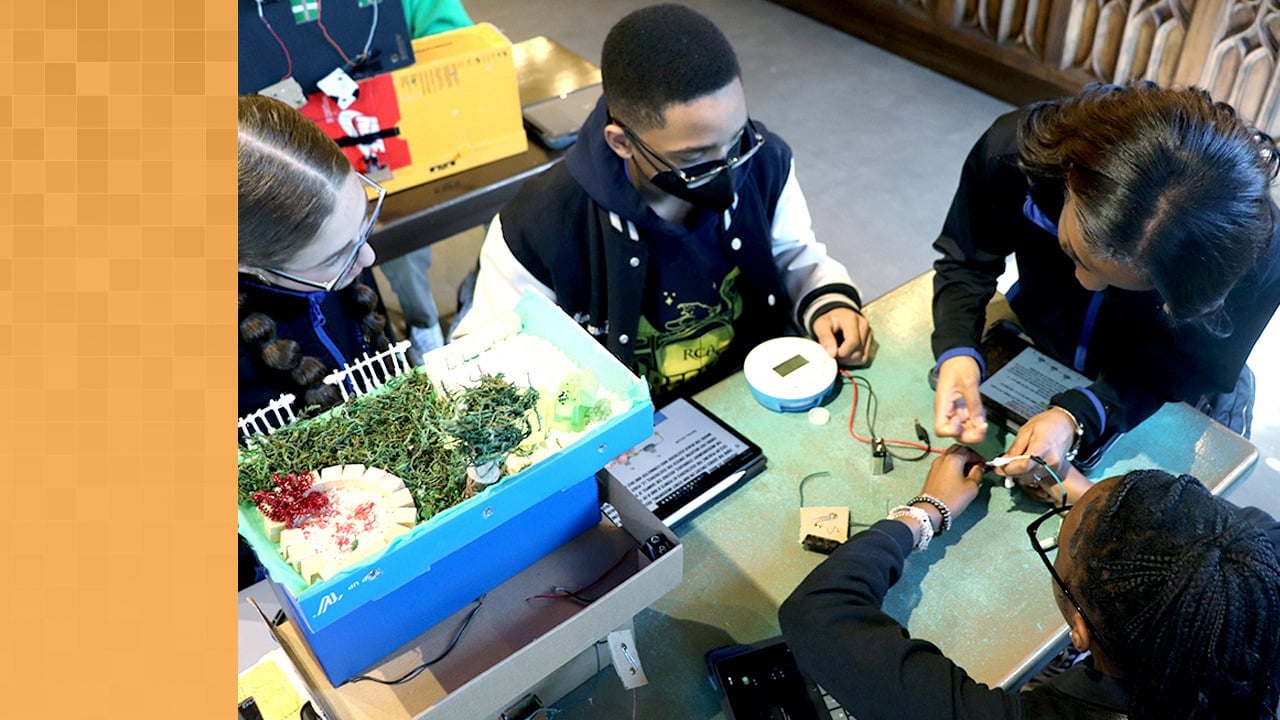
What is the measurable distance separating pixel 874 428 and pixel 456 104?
4.37ft

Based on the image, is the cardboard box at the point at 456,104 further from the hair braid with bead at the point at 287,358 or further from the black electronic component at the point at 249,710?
the black electronic component at the point at 249,710

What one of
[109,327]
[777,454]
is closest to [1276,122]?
[777,454]

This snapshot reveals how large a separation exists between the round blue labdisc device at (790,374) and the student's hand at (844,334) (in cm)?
3

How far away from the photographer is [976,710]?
1.02 meters

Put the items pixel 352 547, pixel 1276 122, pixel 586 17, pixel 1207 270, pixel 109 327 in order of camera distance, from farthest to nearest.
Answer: pixel 586 17, pixel 1276 122, pixel 1207 270, pixel 352 547, pixel 109 327

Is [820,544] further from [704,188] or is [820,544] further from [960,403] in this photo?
[704,188]

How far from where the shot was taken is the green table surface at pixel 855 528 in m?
1.20

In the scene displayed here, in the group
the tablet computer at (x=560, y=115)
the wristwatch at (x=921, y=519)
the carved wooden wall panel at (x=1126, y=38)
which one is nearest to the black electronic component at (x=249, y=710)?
the wristwatch at (x=921, y=519)

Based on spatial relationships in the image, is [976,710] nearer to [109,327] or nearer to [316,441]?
[316,441]

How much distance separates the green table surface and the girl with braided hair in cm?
10

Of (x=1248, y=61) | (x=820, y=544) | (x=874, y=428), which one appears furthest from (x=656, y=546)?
(x=1248, y=61)

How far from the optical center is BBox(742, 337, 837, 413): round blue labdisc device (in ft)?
5.06

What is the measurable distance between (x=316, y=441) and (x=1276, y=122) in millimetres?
3702

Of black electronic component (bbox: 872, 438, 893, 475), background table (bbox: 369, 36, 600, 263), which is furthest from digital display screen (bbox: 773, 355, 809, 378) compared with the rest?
background table (bbox: 369, 36, 600, 263)
